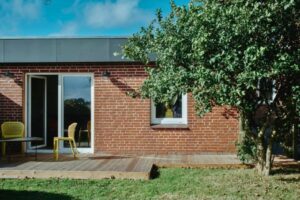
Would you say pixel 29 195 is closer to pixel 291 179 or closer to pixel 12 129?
pixel 12 129

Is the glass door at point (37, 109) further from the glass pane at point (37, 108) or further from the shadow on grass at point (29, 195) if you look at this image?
the shadow on grass at point (29, 195)

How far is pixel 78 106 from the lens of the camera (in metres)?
13.8

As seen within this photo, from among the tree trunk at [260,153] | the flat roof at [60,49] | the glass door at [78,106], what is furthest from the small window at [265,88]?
the glass door at [78,106]

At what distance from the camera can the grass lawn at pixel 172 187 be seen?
826cm

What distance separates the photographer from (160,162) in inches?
448

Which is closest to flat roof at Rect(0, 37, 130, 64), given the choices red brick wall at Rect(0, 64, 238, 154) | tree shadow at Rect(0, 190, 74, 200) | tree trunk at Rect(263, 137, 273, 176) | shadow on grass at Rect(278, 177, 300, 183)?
red brick wall at Rect(0, 64, 238, 154)

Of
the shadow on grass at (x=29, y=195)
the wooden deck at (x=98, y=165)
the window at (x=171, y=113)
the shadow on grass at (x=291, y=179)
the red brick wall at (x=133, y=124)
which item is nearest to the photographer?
the shadow on grass at (x=29, y=195)

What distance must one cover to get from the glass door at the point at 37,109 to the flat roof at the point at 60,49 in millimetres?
887

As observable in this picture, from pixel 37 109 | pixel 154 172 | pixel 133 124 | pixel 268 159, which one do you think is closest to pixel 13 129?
pixel 37 109

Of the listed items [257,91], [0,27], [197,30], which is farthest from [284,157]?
[0,27]

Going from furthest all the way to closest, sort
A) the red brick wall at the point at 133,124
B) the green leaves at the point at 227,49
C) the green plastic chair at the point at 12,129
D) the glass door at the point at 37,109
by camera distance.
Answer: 1. the glass door at the point at 37,109
2. the red brick wall at the point at 133,124
3. the green plastic chair at the point at 12,129
4. the green leaves at the point at 227,49

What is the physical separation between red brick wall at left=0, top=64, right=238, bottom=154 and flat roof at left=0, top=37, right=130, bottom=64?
331 millimetres

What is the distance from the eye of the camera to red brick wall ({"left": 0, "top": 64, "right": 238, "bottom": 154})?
43.1 ft

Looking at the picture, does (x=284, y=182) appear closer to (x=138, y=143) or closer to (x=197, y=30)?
(x=197, y=30)
